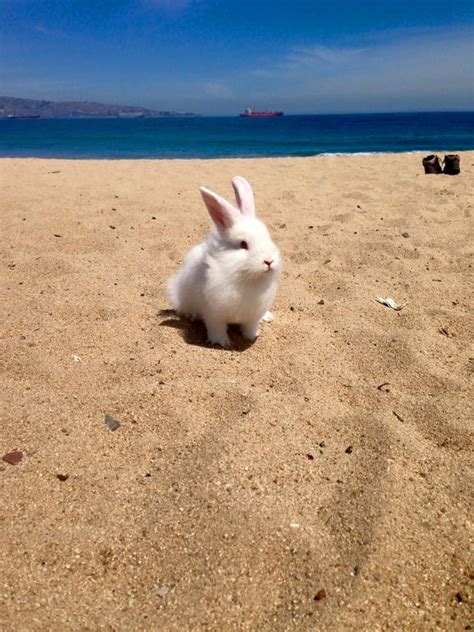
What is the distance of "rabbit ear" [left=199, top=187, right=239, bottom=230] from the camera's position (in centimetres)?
265

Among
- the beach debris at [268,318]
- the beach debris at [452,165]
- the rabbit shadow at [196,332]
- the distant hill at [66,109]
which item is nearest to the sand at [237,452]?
the rabbit shadow at [196,332]

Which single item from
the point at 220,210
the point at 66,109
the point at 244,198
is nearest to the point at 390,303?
the point at 244,198

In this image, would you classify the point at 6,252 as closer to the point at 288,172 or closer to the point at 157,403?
the point at 157,403

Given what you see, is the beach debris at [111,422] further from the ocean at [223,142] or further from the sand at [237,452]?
the ocean at [223,142]

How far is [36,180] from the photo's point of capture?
7.36 meters

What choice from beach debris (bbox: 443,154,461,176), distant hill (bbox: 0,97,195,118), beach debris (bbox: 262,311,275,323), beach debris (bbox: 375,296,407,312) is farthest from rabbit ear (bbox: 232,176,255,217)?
distant hill (bbox: 0,97,195,118)

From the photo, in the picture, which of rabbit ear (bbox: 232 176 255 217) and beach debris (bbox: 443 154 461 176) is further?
beach debris (bbox: 443 154 461 176)

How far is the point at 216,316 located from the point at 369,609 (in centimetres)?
168

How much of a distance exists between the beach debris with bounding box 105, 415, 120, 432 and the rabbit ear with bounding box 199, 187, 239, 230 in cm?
118

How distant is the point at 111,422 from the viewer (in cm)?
215

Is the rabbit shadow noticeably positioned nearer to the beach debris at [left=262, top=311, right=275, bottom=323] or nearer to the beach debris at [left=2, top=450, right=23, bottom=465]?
the beach debris at [left=262, top=311, right=275, bottom=323]

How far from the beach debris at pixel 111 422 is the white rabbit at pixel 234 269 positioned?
2.84 ft

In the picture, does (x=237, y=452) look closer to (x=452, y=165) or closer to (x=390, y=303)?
(x=390, y=303)

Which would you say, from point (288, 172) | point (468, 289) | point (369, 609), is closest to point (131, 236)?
point (468, 289)
